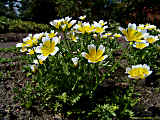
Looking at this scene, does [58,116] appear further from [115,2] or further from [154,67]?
[115,2]

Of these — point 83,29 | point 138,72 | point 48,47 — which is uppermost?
point 83,29

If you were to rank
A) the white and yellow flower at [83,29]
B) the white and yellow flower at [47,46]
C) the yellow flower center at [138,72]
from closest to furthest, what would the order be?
1. the yellow flower center at [138,72]
2. the white and yellow flower at [47,46]
3. the white and yellow flower at [83,29]

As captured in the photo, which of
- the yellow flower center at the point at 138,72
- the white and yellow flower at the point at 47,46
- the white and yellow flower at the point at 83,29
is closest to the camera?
the yellow flower center at the point at 138,72

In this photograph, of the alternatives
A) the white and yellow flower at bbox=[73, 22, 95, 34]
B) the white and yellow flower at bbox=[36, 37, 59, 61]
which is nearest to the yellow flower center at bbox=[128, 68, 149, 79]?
the white and yellow flower at bbox=[73, 22, 95, 34]

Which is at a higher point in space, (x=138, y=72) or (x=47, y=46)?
(x=47, y=46)

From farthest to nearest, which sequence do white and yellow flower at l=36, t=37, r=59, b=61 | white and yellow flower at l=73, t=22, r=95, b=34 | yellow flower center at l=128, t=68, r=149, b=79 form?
1. white and yellow flower at l=73, t=22, r=95, b=34
2. white and yellow flower at l=36, t=37, r=59, b=61
3. yellow flower center at l=128, t=68, r=149, b=79

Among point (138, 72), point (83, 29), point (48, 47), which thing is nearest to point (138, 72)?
point (138, 72)

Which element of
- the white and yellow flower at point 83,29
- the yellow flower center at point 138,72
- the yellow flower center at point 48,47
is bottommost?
the yellow flower center at point 138,72

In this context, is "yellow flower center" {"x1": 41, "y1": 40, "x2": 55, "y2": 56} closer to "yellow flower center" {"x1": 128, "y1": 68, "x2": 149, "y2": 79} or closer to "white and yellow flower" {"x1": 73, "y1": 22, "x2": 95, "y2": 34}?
"white and yellow flower" {"x1": 73, "y1": 22, "x2": 95, "y2": 34}

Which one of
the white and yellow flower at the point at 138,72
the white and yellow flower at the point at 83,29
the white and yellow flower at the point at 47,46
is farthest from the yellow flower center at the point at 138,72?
the white and yellow flower at the point at 47,46

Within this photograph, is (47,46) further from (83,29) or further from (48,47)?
(83,29)

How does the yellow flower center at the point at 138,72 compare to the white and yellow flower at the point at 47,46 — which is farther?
the white and yellow flower at the point at 47,46

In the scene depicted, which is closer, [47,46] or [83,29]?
[47,46]

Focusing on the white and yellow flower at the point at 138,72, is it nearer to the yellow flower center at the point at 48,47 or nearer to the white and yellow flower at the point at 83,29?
the white and yellow flower at the point at 83,29
